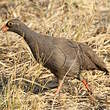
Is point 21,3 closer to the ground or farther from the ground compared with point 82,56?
farther from the ground

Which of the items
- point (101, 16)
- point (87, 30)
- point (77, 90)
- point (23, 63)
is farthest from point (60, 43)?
point (101, 16)

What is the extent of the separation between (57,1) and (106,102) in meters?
3.43

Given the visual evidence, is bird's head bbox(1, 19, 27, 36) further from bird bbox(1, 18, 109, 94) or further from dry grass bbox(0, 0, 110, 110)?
dry grass bbox(0, 0, 110, 110)

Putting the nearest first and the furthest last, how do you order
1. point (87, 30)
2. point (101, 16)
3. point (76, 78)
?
point (76, 78) → point (87, 30) → point (101, 16)

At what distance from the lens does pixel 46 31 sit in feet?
23.9

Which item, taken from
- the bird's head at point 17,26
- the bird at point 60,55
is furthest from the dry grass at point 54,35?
the bird's head at point 17,26

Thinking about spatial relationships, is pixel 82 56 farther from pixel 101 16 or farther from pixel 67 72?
pixel 101 16

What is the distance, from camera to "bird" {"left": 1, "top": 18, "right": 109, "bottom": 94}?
532 centimetres

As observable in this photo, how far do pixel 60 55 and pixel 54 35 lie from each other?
1694 millimetres

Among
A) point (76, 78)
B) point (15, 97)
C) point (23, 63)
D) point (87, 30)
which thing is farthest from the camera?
point (87, 30)

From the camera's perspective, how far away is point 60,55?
5.33 meters

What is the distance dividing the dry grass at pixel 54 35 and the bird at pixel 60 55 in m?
0.25

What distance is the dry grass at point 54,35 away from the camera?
17.2ft

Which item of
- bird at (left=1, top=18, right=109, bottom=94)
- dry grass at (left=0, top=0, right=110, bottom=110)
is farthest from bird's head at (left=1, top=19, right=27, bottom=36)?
dry grass at (left=0, top=0, right=110, bottom=110)
